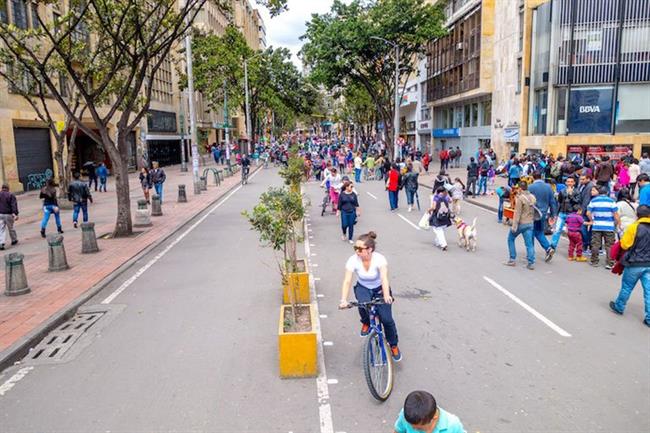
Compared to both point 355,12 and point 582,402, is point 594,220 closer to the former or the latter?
point 582,402

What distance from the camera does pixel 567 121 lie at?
93.7ft

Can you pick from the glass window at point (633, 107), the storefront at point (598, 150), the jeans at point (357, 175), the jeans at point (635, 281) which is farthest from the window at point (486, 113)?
the jeans at point (635, 281)

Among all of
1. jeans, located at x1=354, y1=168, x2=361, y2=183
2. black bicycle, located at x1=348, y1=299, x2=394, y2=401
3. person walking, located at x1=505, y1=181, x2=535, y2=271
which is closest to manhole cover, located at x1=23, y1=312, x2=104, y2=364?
black bicycle, located at x1=348, y1=299, x2=394, y2=401

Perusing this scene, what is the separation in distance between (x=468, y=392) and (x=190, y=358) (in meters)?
3.29

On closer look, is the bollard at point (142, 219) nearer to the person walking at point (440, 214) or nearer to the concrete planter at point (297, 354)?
the person walking at point (440, 214)

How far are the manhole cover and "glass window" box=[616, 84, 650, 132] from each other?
28518 mm

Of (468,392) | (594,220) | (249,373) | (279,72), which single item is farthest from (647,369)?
(279,72)

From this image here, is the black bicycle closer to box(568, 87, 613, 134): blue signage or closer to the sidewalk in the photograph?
the sidewalk

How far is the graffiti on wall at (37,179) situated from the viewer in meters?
28.0

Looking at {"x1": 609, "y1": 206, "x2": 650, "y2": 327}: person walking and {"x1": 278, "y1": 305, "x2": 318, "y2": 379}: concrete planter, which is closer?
{"x1": 278, "y1": 305, "x2": 318, "y2": 379}: concrete planter

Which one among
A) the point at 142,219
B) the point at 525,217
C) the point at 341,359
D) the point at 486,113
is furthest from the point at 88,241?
the point at 486,113

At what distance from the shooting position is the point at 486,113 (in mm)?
38156

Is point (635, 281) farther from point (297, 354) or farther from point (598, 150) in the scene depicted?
point (598, 150)

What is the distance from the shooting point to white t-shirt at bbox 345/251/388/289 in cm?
577
